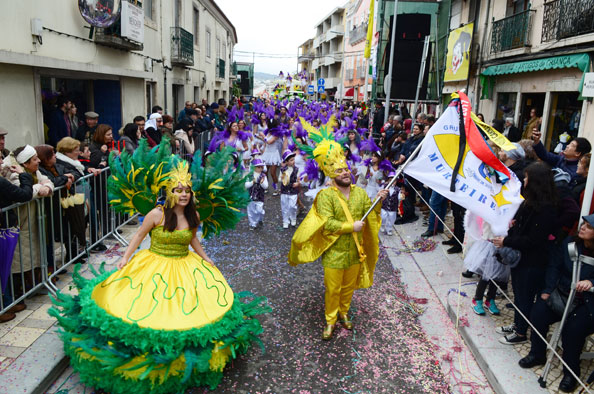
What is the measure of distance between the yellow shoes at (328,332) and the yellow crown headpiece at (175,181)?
2.00 metres

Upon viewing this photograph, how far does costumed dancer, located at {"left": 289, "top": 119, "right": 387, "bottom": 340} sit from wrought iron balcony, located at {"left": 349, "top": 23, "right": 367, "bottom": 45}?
133ft

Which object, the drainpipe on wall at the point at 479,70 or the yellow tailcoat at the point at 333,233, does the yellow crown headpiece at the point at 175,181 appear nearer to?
the yellow tailcoat at the point at 333,233

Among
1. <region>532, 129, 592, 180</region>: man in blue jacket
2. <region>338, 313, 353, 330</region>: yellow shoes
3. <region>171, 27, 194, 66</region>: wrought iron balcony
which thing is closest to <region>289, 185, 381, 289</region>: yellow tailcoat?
<region>338, 313, 353, 330</region>: yellow shoes

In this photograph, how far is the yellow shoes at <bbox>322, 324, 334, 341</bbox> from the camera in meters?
4.54

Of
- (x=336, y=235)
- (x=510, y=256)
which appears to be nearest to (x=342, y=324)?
(x=336, y=235)

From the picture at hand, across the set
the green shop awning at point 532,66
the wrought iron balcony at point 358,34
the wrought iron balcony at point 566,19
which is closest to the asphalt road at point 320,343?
the green shop awning at point 532,66

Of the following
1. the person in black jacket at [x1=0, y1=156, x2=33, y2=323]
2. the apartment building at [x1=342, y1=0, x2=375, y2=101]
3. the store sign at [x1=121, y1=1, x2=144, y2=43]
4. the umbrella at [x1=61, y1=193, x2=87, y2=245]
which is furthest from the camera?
the apartment building at [x1=342, y1=0, x2=375, y2=101]

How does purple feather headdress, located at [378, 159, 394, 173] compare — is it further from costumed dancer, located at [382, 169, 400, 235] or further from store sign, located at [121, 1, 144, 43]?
store sign, located at [121, 1, 144, 43]

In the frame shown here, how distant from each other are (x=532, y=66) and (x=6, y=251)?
40.0 feet

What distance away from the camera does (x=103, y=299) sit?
3574 mm

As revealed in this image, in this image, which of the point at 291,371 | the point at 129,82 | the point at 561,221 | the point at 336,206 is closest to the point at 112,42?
the point at 129,82

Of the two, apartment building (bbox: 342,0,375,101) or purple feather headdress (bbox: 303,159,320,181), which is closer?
A: purple feather headdress (bbox: 303,159,320,181)

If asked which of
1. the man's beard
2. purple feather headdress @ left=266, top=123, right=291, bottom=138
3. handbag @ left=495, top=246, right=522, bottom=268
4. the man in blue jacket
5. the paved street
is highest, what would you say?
the man in blue jacket

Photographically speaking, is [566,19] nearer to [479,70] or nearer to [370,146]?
[479,70]
